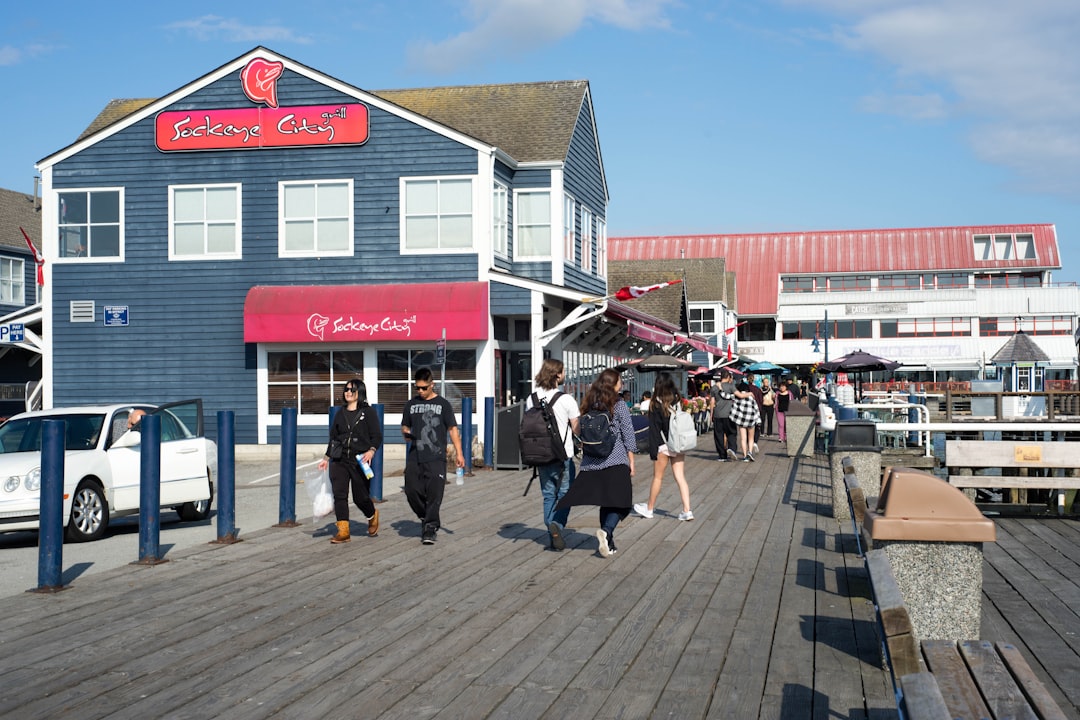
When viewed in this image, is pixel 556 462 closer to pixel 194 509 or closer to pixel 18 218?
pixel 194 509

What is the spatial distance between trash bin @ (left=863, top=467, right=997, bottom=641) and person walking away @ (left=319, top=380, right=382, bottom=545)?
19.9ft

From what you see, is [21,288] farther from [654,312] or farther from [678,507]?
[678,507]

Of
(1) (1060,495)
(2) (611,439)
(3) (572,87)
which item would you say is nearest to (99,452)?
(2) (611,439)

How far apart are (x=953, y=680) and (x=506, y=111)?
2522 centimetres

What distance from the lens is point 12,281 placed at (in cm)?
4112

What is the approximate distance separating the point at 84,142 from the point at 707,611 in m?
21.8

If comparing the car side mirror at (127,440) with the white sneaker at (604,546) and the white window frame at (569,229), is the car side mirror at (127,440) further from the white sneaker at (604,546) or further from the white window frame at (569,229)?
the white window frame at (569,229)

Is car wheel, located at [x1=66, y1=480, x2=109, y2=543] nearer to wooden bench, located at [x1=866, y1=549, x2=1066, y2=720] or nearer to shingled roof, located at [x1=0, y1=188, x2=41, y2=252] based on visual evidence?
wooden bench, located at [x1=866, y1=549, x2=1066, y2=720]

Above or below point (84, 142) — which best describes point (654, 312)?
below

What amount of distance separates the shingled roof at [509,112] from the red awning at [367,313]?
13.5 feet

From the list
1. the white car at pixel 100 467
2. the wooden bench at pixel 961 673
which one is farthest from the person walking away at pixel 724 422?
the wooden bench at pixel 961 673

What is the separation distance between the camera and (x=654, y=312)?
140 feet

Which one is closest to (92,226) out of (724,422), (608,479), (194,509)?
(194,509)

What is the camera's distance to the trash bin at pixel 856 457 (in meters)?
11.9
